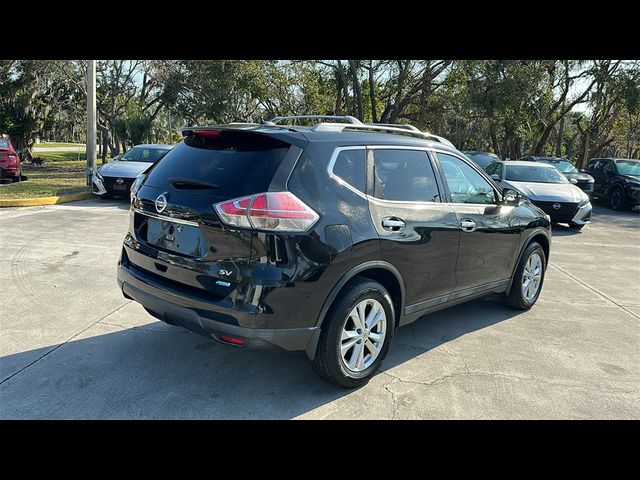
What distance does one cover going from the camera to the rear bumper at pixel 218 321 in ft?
9.61

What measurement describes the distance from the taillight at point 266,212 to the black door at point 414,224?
686 millimetres

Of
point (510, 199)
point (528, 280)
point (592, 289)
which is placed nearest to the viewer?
point (510, 199)

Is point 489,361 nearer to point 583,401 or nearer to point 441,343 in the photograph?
point 441,343

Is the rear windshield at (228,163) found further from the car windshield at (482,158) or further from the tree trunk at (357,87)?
the tree trunk at (357,87)

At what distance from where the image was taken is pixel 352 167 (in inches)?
135

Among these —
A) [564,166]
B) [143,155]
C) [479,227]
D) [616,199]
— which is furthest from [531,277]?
[564,166]

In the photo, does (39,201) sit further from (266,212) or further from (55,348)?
(266,212)

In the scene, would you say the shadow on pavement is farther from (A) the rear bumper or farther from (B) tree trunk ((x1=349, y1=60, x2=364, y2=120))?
(B) tree trunk ((x1=349, y1=60, x2=364, y2=120))

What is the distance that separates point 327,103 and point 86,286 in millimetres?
25153

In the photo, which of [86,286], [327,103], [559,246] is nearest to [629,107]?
[327,103]

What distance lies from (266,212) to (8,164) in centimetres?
1539

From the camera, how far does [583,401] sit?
3.48m

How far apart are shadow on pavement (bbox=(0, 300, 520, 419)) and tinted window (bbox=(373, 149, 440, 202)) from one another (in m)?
1.37

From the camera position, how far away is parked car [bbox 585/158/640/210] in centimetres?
1577
